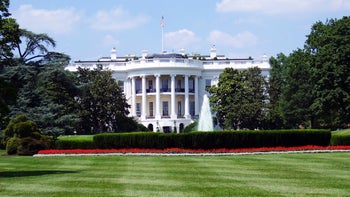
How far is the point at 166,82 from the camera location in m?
95.3

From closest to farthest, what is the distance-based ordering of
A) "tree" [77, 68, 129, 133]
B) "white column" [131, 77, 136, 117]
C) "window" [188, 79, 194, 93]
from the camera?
"tree" [77, 68, 129, 133] → "white column" [131, 77, 136, 117] → "window" [188, 79, 194, 93]

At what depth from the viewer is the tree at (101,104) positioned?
74.0 meters

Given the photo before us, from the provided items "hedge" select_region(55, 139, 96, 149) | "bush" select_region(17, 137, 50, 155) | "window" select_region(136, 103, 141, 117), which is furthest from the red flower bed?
"window" select_region(136, 103, 141, 117)

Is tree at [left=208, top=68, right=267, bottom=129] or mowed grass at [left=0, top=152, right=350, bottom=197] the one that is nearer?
mowed grass at [left=0, top=152, right=350, bottom=197]

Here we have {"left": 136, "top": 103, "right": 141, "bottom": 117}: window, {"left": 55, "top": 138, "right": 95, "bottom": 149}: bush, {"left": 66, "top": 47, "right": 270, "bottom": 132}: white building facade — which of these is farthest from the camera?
{"left": 136, "top": 103, "right": 141, "bottom": 117}: window

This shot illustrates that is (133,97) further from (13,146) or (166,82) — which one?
(13,146)

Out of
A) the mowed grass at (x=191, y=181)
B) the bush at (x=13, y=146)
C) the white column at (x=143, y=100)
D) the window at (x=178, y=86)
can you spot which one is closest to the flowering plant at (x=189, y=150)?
the bush at (x=13, y=146)

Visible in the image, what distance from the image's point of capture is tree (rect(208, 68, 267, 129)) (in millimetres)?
74812

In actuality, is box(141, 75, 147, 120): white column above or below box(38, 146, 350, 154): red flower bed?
above

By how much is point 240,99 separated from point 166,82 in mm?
21713

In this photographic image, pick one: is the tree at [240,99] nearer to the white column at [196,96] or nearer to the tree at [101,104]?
the tree at [101,104]

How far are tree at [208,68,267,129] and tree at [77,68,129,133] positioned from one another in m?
11.9

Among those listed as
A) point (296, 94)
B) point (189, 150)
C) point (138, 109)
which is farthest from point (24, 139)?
point (138, 109)

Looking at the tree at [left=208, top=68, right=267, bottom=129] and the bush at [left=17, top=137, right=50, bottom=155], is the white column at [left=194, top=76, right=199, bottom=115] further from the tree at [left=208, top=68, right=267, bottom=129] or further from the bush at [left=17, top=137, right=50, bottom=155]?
the bush at [left=17, top=137, right=50, bottom=155]
